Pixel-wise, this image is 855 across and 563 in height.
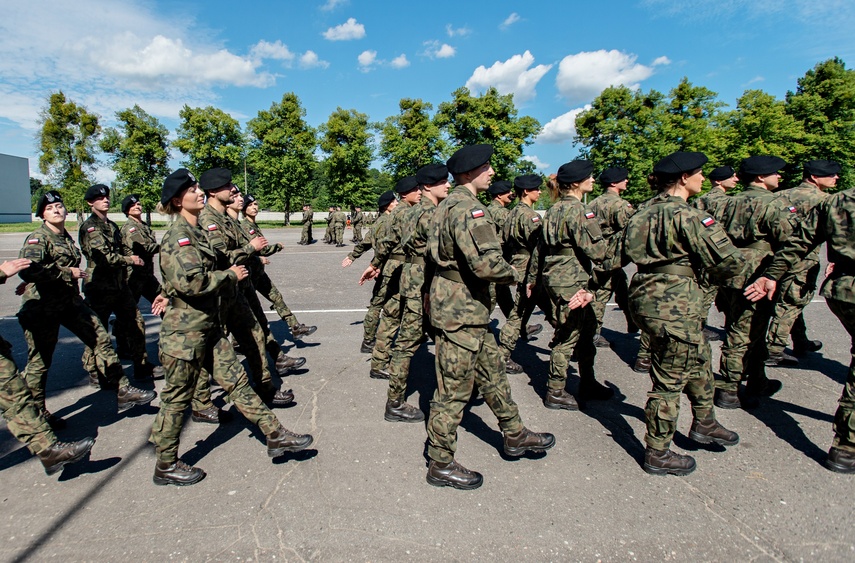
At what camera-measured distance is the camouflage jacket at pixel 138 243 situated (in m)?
5.98

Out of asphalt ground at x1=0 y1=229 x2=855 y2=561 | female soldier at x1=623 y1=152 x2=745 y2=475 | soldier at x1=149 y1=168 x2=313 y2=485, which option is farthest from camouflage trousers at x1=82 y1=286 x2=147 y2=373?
female soldier at x1=623 y1=152 x2=745 y2=475

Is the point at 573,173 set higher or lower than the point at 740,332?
higher

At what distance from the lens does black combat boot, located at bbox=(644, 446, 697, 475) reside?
3.41 metres

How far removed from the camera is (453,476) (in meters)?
3.30

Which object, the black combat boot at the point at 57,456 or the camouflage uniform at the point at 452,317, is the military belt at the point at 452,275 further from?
the black combat boot at the point at 57,456

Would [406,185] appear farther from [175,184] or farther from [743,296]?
[743,296]

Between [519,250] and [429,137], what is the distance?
3751 cm

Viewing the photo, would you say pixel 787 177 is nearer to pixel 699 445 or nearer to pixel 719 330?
pixel 719 330

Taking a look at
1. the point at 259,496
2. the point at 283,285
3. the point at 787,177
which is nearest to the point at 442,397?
the point at 259,496

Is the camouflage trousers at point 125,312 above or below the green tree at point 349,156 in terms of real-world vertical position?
below

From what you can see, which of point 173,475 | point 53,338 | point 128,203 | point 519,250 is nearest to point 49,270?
point 53,338

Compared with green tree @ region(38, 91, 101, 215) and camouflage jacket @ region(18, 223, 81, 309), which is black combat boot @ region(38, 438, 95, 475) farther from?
green tree @ region(38, 91, 101, 215)

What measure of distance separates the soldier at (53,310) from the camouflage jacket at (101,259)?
413 mm

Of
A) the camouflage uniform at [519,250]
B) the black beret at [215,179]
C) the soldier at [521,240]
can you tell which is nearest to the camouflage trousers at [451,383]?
the camouflage uniform at [519,250]
